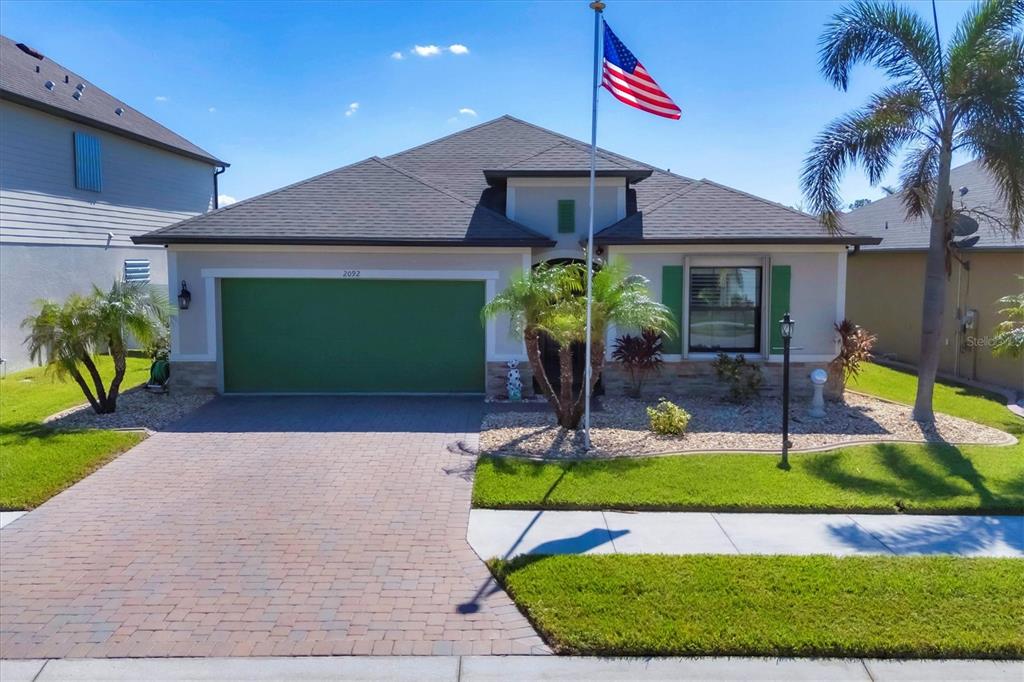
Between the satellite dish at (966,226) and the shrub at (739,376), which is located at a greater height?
the satellite dish at (966,226)

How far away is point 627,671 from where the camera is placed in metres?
4.84

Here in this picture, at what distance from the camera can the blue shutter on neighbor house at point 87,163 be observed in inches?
761

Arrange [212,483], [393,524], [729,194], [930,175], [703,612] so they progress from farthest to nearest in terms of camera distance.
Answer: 1. [729,194]
2. [930,175]
3. [212,483]
4. [393,524]
5. [703,612]

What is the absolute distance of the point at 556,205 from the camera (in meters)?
14.4

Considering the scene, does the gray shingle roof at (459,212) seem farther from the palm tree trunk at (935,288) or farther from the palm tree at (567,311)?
the palm tree at (567,311)

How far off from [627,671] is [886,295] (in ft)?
59.5

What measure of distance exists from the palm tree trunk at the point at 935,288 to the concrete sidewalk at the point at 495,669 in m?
7.75

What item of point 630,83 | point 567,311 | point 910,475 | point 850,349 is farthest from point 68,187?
point 910,475

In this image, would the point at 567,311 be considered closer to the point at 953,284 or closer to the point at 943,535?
the point at 943,535

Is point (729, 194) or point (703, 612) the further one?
point (729, 194)

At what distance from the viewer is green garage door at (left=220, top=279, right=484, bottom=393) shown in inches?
533

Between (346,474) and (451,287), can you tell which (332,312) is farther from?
(346,474)

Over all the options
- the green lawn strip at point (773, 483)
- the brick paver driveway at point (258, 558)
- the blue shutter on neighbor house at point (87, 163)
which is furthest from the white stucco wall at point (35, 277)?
the green lawn strip at point (773, 483)

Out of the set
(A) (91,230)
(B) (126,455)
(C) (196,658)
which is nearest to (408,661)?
(C) (196,658)
